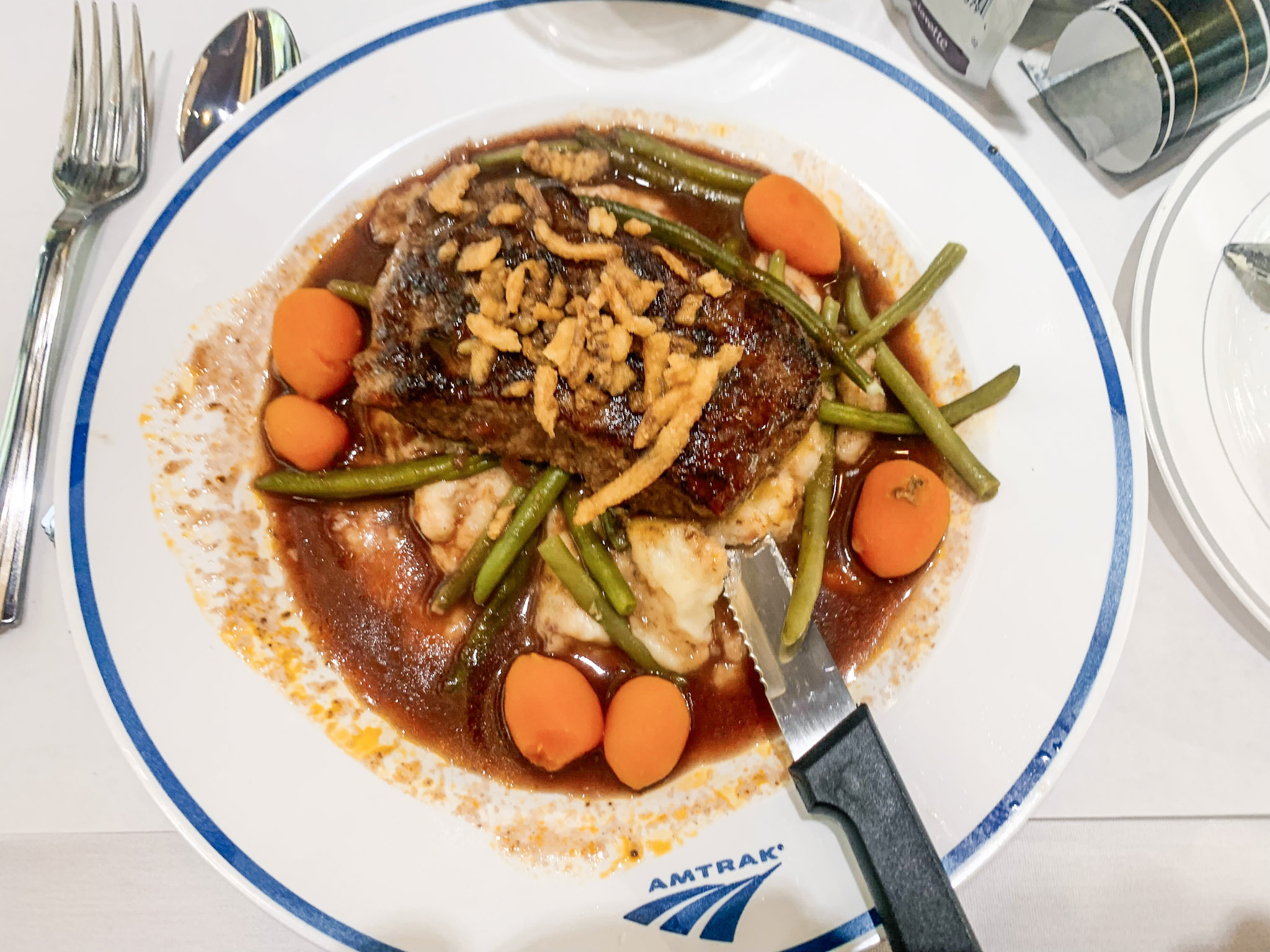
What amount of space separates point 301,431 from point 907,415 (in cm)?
204

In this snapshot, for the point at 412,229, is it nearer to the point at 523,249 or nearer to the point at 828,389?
the point at 523,249

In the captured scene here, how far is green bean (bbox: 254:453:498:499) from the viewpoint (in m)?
2.32

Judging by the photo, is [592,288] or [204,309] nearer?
[592,288]

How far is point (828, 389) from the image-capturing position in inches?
95.7

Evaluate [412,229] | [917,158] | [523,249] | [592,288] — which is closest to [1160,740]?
[917,158]

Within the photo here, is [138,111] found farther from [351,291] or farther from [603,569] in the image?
[603,569]

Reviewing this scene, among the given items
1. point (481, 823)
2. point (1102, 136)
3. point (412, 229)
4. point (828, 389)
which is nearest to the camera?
point (481, 823)

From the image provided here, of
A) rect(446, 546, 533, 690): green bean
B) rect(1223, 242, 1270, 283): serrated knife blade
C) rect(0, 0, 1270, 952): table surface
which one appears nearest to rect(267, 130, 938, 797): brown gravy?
rect(446, 546, 533, 690): green bean

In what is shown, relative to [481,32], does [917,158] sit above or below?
below

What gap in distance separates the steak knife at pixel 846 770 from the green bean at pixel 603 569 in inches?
14.2

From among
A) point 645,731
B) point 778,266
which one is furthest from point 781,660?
point 778,266

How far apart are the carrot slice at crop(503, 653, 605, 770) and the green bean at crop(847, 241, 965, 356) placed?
4.80 ft

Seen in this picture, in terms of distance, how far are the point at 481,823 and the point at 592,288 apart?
5.36 feet

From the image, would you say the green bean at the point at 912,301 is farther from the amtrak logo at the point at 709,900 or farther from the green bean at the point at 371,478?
the amtrak logo at the point at 709,900
